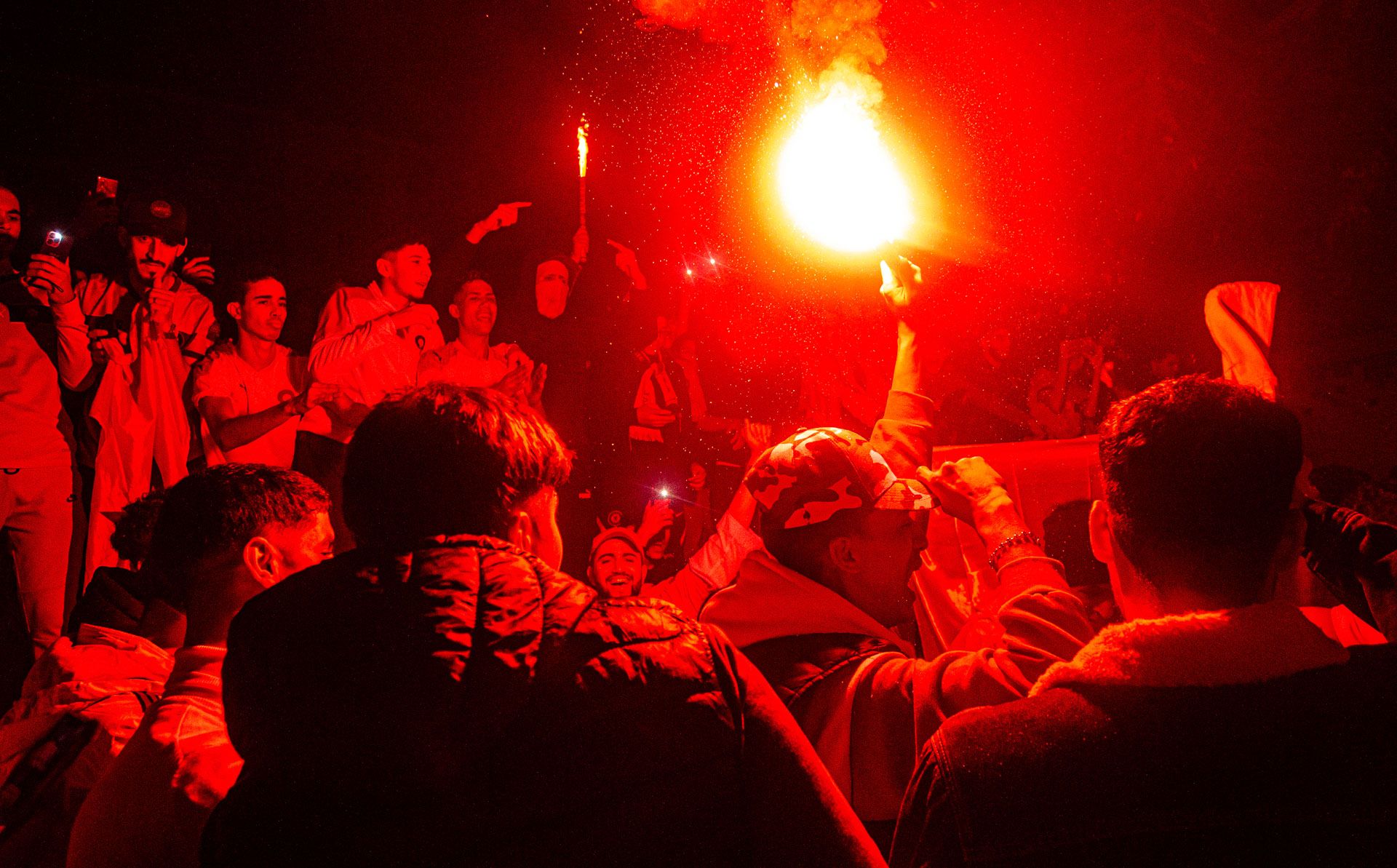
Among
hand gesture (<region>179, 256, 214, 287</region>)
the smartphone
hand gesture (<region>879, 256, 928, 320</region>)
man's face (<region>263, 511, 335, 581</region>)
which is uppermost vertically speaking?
the smartphone

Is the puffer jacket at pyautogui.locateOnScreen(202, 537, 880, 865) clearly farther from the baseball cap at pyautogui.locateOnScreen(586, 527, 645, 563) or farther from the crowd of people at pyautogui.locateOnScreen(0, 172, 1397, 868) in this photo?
the baseball cap at pyautogui.locateOnScreen(586, 527, 645, 563)

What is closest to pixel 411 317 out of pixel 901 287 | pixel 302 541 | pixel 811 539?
pixel 901 287

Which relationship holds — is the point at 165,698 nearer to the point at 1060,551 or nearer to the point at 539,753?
the point at 539,753

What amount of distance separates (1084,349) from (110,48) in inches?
363

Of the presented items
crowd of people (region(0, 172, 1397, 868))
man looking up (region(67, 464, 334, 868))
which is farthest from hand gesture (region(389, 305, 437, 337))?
man looking up (region(67, 464, 334, 868))

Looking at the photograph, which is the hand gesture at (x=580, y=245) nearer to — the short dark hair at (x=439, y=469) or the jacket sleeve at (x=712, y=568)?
the jacket sleeve at (x=712, y=568)

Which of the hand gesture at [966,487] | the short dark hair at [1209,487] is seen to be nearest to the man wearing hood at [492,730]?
the short dark hair at [1209,487]

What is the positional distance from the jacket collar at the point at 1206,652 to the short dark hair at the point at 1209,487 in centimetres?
10

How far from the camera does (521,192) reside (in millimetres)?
8633

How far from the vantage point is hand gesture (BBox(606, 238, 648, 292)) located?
904 centimetres

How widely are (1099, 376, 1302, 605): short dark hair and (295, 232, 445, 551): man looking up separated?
5.19 metres

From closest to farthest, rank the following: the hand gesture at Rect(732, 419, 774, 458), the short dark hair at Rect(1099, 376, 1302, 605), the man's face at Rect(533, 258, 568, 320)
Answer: the short dark hair at Rect(1099, 376, 1302, 605) → the man's face at Rect(533, 258, 568, 320) → the hand gesture at Rect(732, 419, 774, 458)

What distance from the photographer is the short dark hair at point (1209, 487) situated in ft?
5.19

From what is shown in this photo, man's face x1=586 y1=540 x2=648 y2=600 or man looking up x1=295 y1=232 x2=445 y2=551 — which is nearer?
man looking up x1=295 y1=232 x2=445 y2=551
